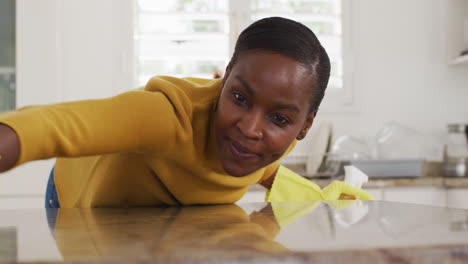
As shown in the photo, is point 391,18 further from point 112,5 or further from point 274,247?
point 274,247

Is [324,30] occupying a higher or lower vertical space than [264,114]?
higher

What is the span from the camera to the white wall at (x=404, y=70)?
2.51m

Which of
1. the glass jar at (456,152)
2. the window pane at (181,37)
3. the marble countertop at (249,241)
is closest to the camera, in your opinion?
the marble countertop at (249,241)

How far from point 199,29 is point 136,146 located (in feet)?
6.20

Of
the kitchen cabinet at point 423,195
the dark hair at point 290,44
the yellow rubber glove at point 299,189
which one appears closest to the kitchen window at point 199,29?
the kitchen cabinet at point 423,195

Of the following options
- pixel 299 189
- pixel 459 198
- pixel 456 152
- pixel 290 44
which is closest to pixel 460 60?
pixel 456 152

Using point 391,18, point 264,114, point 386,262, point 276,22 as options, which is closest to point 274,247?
point 386,262

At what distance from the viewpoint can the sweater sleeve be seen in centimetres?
48

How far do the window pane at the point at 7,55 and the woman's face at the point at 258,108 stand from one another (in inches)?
63.4

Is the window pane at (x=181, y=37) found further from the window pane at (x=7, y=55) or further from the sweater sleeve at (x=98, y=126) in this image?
the sweater sleeve at (x=98, y=126)

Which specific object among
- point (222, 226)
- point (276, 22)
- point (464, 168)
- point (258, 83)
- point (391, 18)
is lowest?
point (464, 168)

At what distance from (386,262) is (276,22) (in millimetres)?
585

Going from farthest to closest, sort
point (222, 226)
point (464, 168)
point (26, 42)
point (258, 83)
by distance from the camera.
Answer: point (464, 168), point (26, 42), point (258, 83), point (222, 226)

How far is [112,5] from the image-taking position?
7.54 ft
